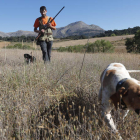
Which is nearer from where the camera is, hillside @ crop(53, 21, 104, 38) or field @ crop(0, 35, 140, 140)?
field @ crop(0, 35, 140, 140)

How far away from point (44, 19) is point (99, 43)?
43.9 ft

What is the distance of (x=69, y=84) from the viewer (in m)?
3.11

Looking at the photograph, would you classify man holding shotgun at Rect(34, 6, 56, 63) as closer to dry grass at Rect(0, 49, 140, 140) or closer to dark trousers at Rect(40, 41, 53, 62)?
dark trousers at Rect(40, 41, 53, 62)

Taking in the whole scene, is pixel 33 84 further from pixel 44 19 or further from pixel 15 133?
pixel 44 19

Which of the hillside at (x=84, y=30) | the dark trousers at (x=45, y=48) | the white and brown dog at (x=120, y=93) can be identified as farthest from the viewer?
the dark trousers at (x=45, y=48)

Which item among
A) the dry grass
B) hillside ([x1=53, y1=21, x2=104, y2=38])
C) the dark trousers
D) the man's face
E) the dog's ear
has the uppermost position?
the man's face

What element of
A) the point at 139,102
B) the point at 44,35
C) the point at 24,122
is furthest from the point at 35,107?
the point at 44,35

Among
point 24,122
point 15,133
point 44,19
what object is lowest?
point 15,133

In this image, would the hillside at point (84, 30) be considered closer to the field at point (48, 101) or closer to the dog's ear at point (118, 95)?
the field at point (48, 101)

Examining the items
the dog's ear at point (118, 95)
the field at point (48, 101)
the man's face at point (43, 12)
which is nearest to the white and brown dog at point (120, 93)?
the dog's ear at point (118, 95)

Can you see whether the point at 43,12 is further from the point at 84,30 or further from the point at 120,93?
the point at 120,93

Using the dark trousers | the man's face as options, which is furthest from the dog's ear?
the man's face

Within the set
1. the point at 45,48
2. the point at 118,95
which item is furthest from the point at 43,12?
the point at 118,95

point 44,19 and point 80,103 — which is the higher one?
point 44,19
